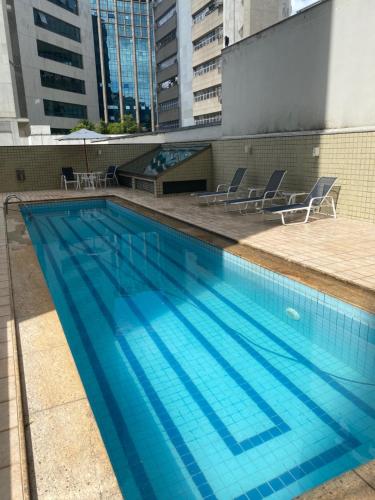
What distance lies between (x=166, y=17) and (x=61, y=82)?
16452 millimetres

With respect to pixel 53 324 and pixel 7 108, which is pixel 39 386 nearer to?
pixel 53 324

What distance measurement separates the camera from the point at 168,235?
7.30m

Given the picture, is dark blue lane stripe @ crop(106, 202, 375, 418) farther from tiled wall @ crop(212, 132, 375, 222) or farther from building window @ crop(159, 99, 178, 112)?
building window @ crop(159, 99, 178, 112)

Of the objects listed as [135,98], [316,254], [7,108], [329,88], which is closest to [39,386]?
[316,254]

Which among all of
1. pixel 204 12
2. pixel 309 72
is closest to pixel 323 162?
pixel 309 72

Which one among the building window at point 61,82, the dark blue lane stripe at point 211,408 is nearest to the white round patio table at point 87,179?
the dark blue lane stripe at point 211,408

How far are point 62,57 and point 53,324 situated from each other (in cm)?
4113

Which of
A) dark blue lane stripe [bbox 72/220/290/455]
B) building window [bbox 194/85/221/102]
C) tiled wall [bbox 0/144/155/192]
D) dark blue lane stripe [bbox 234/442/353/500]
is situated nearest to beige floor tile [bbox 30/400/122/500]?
dark blue lane stripe [bbox 234/442/353/500]

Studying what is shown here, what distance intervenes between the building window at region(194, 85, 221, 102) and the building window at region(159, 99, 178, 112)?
776cm

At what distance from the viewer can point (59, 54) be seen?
3734 cm

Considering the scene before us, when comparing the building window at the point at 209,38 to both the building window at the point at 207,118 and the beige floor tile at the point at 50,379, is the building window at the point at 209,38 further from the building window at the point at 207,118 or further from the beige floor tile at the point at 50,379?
the beige floor tile at the point at 50,379

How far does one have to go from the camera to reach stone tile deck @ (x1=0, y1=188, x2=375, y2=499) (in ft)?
5.77

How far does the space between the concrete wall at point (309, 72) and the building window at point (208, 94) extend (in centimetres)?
2662

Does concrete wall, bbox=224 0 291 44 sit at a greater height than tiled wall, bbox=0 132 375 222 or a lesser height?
greater
